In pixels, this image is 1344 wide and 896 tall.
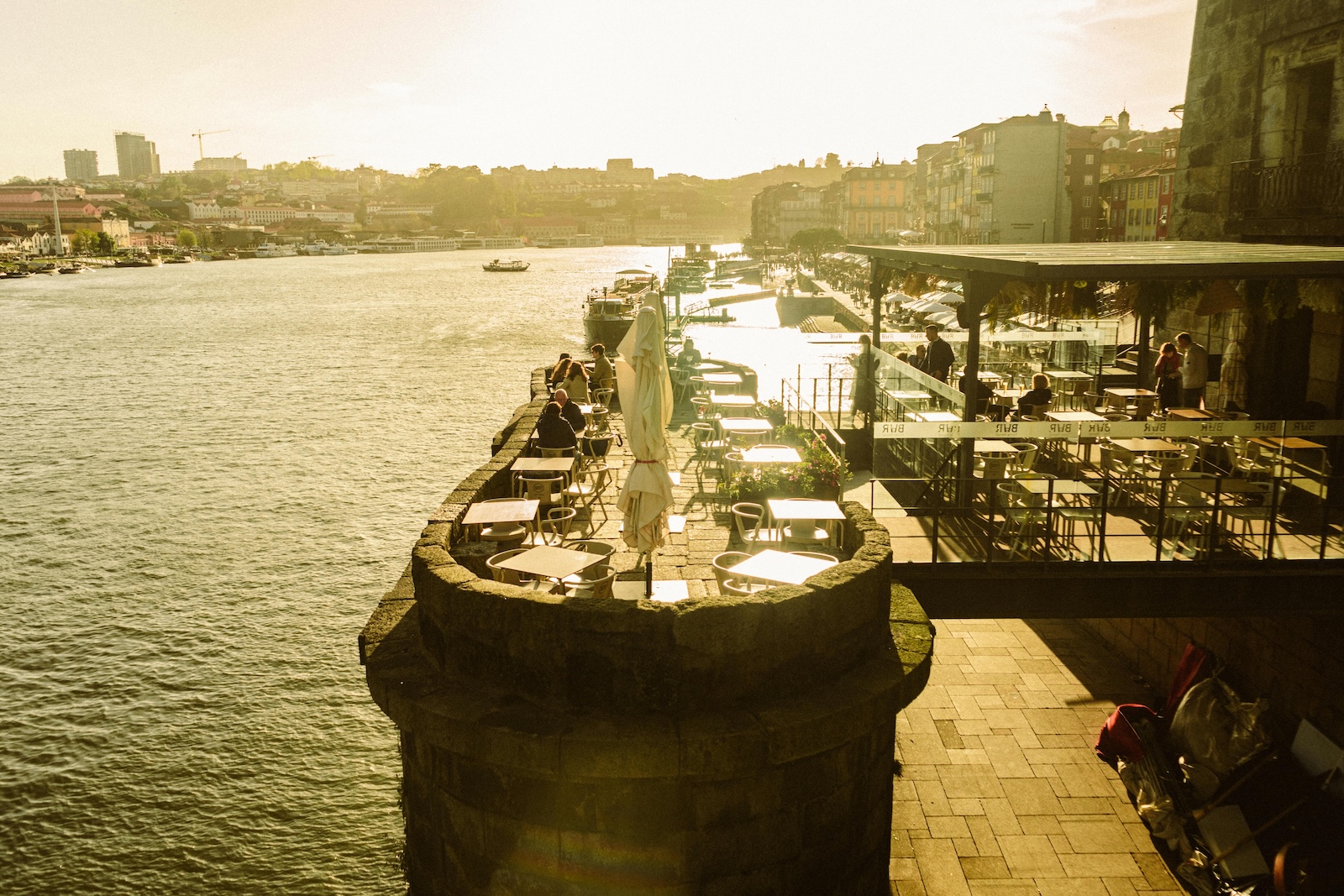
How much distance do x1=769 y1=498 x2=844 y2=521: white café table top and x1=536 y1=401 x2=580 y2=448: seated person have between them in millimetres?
3210

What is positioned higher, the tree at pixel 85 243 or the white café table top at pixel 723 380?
the tree at pixel 85 243

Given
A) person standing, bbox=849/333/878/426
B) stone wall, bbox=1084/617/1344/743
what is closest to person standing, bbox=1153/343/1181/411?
stone wall, bbox=1084/617/1344/743

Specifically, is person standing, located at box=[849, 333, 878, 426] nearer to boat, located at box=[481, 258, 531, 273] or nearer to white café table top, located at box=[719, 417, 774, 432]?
white café table top, located at box=[719, 417, 774, 432]

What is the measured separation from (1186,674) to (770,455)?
4.87m

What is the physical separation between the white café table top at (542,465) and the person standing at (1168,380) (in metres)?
7.97

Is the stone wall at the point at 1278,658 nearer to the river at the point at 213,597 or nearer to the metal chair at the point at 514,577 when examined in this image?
the metal chair at the point at 514,577

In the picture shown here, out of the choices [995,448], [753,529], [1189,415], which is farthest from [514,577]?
[1189,415]

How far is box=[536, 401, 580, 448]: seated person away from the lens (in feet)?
36.2

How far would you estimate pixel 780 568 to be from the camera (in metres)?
6.84

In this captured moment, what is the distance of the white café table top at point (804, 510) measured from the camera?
784 cm

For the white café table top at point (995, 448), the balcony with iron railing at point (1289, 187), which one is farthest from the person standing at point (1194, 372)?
the white café table top at point (995, 448)

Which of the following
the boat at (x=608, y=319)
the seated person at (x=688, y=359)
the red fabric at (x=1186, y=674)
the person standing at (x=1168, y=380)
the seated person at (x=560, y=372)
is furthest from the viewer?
the boat at (x=608, y=319)

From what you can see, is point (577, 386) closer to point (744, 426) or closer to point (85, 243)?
Result: point (744, 426)

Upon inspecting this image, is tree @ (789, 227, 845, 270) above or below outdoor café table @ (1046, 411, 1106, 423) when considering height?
above
